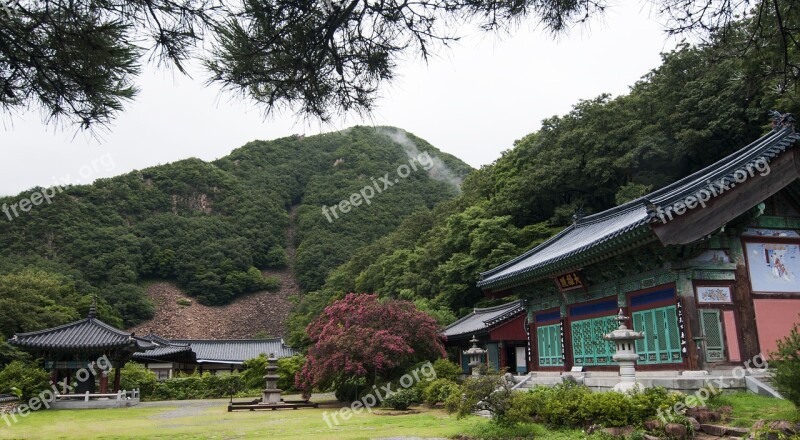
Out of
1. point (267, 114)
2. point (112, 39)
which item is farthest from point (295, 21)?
point (112, 39)

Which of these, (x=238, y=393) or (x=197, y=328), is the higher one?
(x=197, y=328)

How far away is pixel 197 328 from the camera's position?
2761 inches

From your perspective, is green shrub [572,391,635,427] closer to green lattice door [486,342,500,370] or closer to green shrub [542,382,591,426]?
green shrub [542,382,591,426]

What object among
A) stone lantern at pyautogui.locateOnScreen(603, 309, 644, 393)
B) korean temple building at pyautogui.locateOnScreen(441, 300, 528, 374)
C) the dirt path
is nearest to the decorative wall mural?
stone lantern at pyautogui.locateOnScreen(603, 309, 644, 393)

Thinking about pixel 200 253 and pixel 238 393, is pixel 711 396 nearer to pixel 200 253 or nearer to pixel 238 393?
pixel 238 393

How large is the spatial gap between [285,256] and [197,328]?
19.9m

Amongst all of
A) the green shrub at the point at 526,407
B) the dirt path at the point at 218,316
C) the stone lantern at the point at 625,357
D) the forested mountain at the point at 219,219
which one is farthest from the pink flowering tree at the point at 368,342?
the dirt path at the point at 218,316

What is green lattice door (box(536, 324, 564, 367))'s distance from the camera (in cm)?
1598

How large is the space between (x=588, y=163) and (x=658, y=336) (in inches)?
833

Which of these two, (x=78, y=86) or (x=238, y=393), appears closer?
(x=78, y=86)

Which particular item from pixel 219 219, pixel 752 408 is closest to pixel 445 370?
pixel 752 408

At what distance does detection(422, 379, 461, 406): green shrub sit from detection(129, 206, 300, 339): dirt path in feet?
182

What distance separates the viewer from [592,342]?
14.2 metres

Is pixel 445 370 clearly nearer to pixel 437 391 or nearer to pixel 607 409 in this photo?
pixel 437 391
